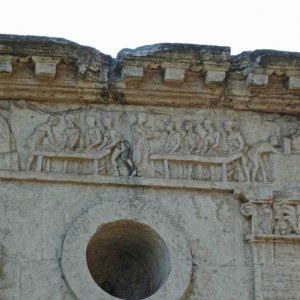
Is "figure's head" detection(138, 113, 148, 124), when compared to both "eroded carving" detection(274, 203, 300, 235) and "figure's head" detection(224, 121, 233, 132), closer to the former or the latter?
"figure's head" detection(224, 121, 233, 132)

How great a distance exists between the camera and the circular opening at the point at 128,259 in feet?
31.3

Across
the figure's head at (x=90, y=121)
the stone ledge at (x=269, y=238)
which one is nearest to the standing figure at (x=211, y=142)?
the stone ledge at (x=269, y=238)

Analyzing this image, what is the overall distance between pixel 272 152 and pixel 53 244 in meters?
2.40

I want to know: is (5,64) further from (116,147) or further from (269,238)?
(269,238)

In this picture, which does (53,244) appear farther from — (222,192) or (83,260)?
(222,192)

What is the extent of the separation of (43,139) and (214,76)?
1779 millimetres

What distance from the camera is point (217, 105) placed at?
10.1 metres

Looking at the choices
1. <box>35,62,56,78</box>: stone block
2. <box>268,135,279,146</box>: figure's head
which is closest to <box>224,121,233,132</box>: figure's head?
<box>268,135,279,146</box>: figure's head

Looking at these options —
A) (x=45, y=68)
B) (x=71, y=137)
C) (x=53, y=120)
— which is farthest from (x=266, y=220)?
(x=45, y=68)

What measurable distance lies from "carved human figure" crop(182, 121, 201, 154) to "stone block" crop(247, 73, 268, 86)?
2.37 ft

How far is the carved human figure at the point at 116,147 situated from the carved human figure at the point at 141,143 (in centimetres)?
7

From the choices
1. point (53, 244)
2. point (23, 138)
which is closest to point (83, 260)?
point (53, 244)

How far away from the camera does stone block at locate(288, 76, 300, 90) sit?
32.9ft

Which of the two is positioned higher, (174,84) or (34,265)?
(174,84)
